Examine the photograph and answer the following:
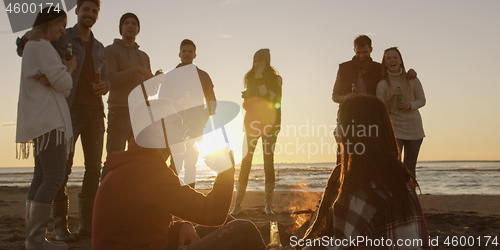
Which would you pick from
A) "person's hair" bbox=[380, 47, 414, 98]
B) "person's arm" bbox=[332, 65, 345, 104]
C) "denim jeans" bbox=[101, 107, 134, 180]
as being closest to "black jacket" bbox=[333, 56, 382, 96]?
"person's arm" bbox=[332, 65, 345, 104]

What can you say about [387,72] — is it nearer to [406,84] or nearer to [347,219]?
[406,84]

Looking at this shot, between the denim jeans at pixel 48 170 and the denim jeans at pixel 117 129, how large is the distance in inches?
40.0

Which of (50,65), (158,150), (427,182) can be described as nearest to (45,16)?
(50,65)

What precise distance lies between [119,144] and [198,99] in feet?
4.62

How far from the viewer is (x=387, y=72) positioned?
4.57 m

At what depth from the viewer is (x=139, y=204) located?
1.87 metres

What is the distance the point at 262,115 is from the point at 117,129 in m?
2.07

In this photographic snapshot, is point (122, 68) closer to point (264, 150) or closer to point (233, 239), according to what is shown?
point (264, 150)

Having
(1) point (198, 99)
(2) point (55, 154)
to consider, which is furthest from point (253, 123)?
(2) point (55, 154)

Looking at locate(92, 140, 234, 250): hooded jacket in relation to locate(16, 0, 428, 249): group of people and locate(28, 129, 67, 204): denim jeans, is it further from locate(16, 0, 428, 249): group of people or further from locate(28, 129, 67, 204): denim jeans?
locate(28, 129, 67, 204): denim jeans

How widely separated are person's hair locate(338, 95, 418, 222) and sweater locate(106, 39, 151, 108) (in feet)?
10.1

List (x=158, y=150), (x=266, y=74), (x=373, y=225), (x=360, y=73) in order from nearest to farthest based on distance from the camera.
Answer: (x=373, y=225) → (x=158, y=150) → (x=360, y=73) → (x=266, y=74)

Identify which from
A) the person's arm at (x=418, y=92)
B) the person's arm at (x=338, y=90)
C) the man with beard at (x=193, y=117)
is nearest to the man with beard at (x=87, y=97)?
the man with beard at (x=193, y=117)

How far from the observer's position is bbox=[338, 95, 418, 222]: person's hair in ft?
5.72
